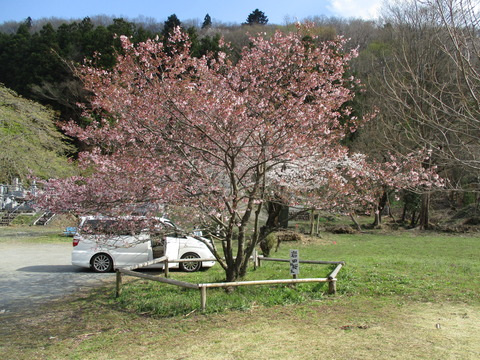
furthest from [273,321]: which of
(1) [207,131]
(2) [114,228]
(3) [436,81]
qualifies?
(3) [436,81]

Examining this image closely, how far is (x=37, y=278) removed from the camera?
10.4 m

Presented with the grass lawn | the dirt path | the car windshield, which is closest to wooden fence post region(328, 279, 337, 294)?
the grass lawn

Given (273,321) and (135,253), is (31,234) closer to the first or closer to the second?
(135,253)

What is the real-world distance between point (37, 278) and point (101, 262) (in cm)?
166

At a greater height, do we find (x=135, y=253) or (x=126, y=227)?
(x=126, y=227)

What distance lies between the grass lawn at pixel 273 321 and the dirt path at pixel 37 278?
69 cm

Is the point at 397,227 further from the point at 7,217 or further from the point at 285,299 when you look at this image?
the point at 7,217

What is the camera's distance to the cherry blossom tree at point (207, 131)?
6.71 m

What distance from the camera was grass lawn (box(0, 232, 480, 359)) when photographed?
16.3ft

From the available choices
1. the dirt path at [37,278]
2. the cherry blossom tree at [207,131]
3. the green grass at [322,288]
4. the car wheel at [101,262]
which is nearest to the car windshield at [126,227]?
the cherry blossom tree at [207,131]

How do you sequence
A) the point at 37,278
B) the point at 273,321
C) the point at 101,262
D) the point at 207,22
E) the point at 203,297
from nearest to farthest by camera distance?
the point at 273,321, the point at 203,297, the point at 37,278, the point at 101,262, the point at 207,22

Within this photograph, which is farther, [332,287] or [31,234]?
[31,234]

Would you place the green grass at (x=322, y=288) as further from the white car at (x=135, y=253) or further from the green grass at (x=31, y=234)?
the green grass at (x=31, y=234)

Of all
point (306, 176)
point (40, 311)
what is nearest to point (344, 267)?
point (306, 176)
